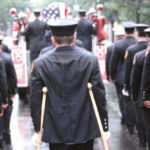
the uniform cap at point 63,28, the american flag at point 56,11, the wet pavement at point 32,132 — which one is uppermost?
the uniform cap at point 63,28

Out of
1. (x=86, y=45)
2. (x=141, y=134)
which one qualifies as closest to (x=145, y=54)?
(x=141, y=134)

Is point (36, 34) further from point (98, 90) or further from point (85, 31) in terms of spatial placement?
point (98, 90)

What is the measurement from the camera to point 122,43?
6770 millimetres

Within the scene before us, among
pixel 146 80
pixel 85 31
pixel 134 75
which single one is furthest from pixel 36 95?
pixel 85 31

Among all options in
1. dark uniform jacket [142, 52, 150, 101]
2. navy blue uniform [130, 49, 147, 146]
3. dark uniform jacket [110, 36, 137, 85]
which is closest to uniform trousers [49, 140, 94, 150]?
dark uniform jacket [142, 52, 150, 101]

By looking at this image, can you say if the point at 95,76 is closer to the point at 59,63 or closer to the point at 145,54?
the point at 59,63

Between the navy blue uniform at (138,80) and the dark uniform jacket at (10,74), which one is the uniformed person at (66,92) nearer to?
the navy blue uniform at (138,80)

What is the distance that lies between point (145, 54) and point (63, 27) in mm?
1880

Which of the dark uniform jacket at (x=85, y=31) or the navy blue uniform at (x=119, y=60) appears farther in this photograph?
the dark uniform jacket at (x=85, y=31)

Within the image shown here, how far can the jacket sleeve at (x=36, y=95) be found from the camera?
3.32 m

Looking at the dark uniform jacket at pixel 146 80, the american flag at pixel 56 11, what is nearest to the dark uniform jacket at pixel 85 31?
the american flag at pixel 56 11

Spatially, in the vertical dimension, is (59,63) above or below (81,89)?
above

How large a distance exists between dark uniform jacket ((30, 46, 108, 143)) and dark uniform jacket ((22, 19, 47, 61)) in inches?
255

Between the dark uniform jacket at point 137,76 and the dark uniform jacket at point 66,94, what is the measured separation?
1811mm
